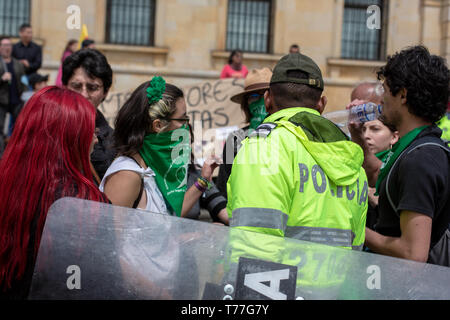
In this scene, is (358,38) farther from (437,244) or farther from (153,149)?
(437,244)

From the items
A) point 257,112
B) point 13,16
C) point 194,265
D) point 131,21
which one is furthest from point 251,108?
point 13,16

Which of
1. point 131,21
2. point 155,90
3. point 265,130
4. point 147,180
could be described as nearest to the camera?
point 265,130

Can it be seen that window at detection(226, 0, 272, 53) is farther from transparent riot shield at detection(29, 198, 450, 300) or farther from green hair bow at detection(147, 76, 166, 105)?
transparent riot shield at detection(29, 198, 450, 300)

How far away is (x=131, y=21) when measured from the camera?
1591cm

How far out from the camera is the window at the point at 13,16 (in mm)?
15242

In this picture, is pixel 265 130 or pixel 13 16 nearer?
pixel 265 130

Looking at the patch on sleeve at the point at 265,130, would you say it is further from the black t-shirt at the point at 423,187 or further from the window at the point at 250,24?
the window at the point at 250,24

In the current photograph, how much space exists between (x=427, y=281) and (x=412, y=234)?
60cm

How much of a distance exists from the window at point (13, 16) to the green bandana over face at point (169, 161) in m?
12.9

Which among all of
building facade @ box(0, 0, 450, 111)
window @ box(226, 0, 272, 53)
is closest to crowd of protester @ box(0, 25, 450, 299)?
building facade @ box(0, 0, 450, 111)

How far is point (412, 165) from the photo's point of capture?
2607 millimetres

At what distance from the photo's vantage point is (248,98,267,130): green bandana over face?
172 inches

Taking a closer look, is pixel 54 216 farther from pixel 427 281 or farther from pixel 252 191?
pixel 427 281

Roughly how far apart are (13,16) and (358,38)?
26.7 ft
